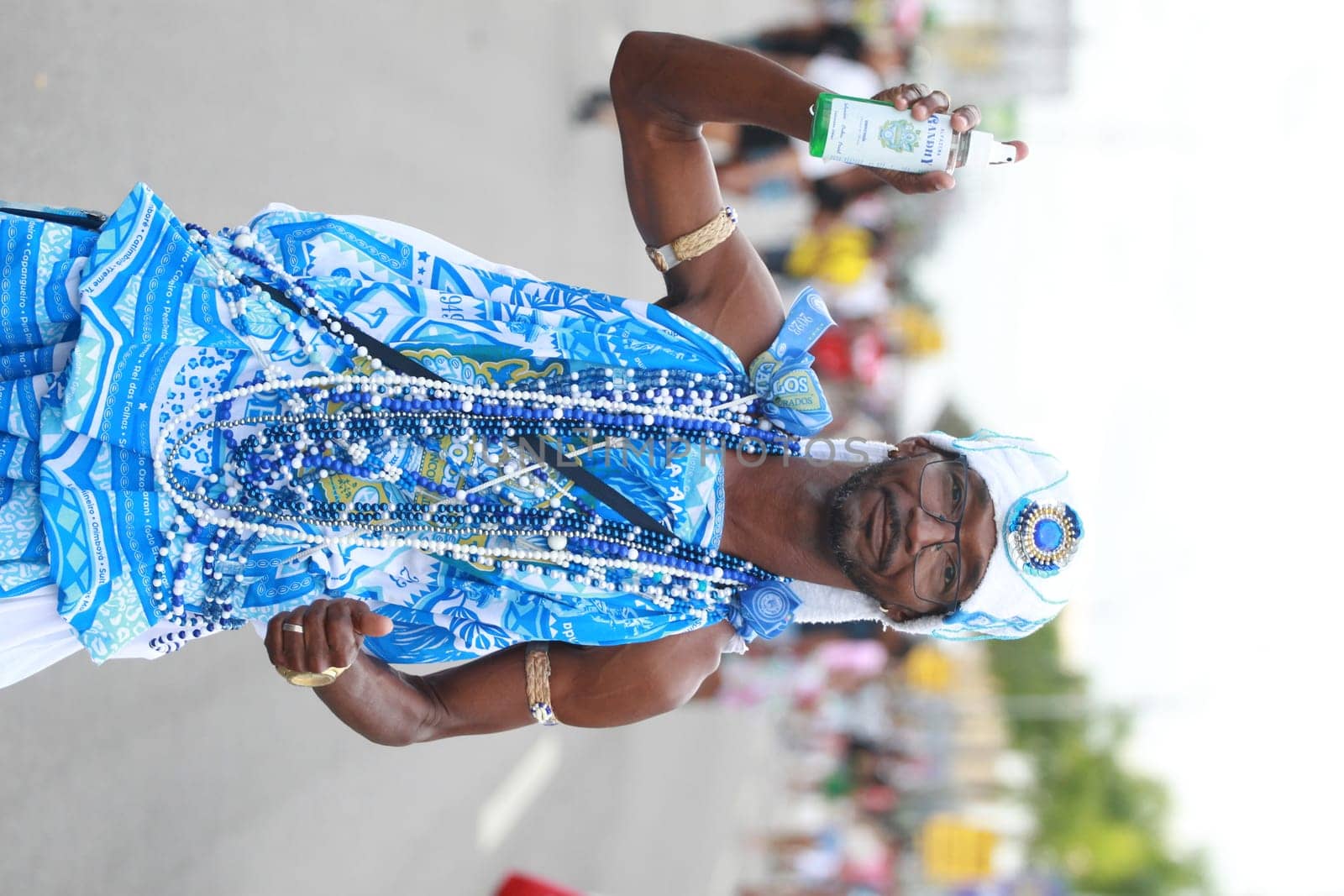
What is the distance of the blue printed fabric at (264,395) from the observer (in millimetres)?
1987

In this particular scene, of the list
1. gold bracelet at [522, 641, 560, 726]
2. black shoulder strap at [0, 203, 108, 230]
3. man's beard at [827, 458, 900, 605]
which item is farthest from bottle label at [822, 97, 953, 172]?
black shoulder strap at [0, 203, 108, 230]

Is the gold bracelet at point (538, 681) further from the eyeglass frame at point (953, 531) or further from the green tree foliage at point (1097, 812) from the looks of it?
the green tree foliage at point (1097, 812)

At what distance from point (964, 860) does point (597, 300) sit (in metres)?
17.2

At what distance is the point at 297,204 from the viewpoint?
14.4 feet

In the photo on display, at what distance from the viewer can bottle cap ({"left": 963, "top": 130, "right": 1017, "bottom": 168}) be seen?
198 cm

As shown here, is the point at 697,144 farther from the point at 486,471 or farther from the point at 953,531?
the point at 953,531

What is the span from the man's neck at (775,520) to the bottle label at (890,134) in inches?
30.3

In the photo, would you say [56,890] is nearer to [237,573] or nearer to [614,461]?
[237,573]

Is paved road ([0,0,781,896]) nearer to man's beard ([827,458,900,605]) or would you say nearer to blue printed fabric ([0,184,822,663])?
blue printed fabric ([0,184,822,663])

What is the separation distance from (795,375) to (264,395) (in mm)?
1162

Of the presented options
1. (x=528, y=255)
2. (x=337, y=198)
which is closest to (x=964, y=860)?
(x=528, y=255)

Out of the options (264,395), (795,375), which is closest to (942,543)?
(795,375)

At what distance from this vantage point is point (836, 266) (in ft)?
34.6

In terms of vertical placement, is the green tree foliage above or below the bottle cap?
below
